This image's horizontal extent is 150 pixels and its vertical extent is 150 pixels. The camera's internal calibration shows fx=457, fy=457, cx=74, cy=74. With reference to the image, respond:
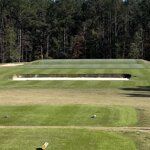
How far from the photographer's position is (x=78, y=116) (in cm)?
2664

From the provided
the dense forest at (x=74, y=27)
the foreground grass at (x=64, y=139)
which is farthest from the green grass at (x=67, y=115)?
the dense forest at (x=74, y=27)

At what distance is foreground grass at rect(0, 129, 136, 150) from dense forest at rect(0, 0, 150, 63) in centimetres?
11727

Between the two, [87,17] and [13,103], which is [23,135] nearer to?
[13,103]

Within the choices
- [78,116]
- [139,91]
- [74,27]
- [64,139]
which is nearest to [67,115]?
[78,116]

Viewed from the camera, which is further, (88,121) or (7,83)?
(7,83)

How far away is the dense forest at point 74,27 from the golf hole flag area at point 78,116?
90493 mm

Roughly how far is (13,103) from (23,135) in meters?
13.5

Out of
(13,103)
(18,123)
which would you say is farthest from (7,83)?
(18,123)

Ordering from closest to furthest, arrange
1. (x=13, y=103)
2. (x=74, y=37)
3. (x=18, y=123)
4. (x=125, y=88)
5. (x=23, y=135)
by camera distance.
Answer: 1. (x=23, y=135)
2. (x=18, y=123)
3. (x=13, y=103)
4. (x=125, y=88)
5. (x=74, y=37)

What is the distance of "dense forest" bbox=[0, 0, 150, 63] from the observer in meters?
142

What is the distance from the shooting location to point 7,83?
52.2 metres

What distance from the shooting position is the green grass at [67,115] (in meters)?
24.8

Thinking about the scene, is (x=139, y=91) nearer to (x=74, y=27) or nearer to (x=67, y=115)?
(x=67, y=115)

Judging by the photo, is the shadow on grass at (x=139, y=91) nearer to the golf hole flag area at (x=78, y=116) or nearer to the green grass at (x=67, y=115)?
the golf hole flag area at (x=78, y=116)
